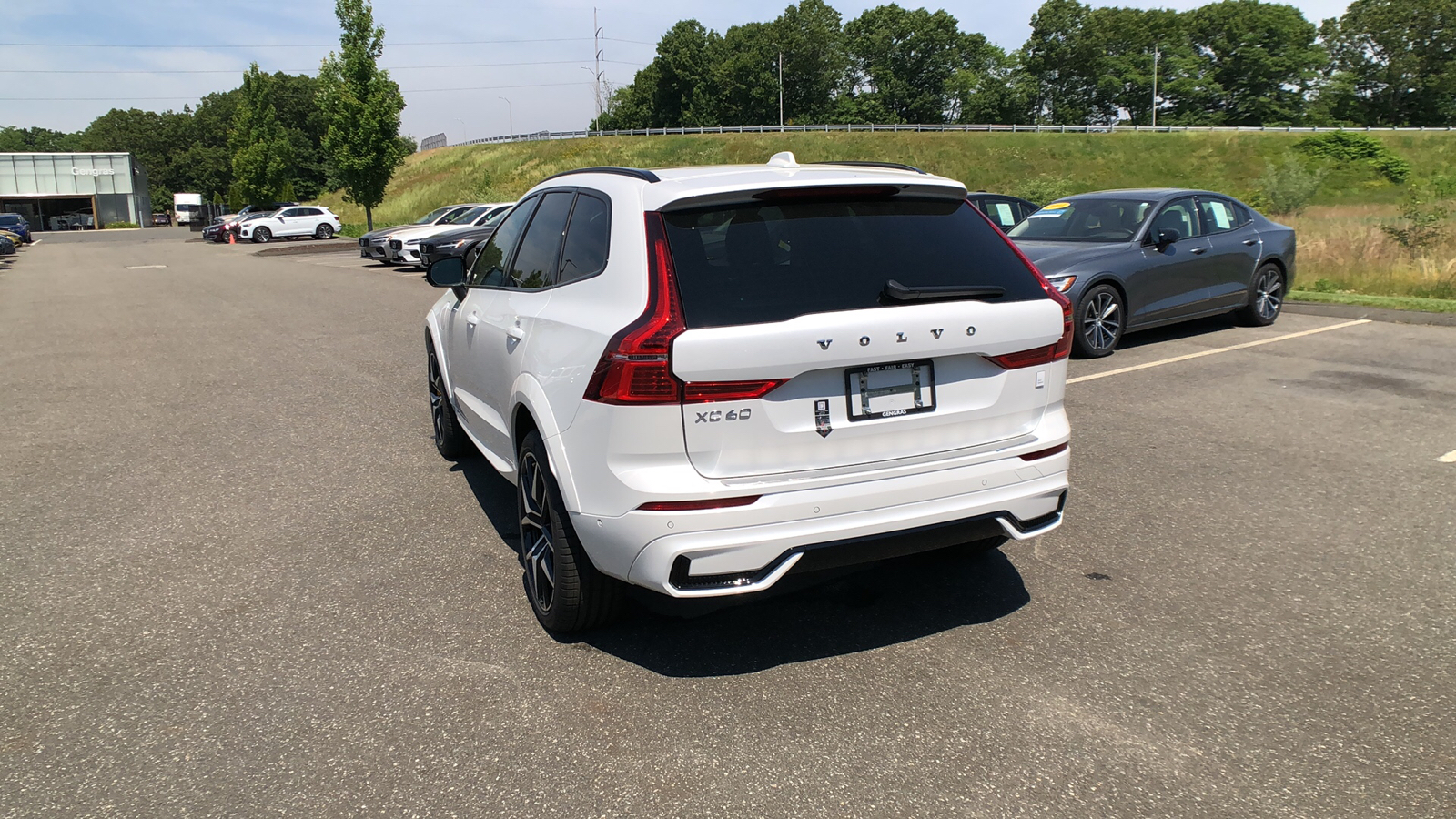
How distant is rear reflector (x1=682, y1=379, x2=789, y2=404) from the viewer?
313 cm

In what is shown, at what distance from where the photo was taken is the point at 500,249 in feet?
17.0

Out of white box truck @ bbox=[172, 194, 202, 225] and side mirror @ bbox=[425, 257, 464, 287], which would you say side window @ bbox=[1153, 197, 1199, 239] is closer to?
side mirror @ bbox=[425, 257, 464, 287]

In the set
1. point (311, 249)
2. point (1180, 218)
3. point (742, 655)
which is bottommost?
point (742, 655)

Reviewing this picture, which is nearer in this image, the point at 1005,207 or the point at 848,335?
the point at 848,335

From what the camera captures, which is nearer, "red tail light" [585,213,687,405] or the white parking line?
"red tail light" [585,213,687,405]

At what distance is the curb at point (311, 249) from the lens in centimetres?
3522

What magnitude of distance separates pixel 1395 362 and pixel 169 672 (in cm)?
1010

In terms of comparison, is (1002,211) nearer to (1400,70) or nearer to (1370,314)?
(1370,314)

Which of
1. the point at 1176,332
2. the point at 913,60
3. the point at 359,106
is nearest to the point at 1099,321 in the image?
the point at 1176,332

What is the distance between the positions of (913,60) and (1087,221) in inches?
4712

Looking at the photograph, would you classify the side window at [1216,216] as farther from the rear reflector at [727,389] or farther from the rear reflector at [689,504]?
the rear reflector at [689,504]

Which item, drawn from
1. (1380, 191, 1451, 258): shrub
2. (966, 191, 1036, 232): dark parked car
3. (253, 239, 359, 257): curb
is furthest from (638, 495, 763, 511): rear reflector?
(253, 239, 359, 257): curb

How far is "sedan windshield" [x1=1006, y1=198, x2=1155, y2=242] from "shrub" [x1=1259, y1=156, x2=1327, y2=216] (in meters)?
15.0

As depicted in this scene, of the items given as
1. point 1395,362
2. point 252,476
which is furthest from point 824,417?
point 1395,362
